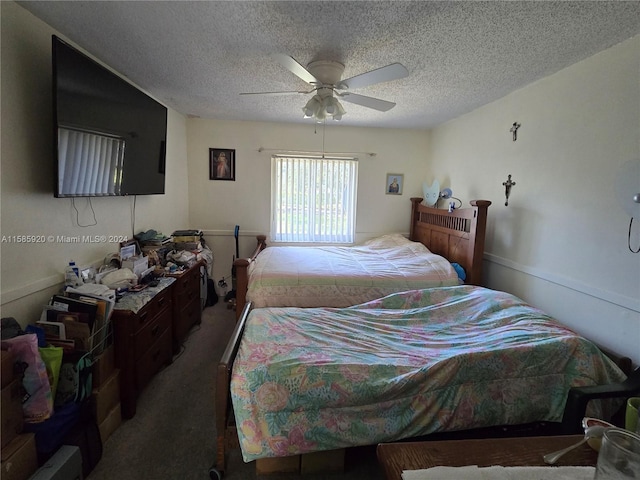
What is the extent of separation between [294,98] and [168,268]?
1.95 metres

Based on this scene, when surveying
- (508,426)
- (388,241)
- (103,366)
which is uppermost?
(388,241)

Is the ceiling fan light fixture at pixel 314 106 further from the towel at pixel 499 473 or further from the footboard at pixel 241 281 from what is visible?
the towel at pixel 499 473

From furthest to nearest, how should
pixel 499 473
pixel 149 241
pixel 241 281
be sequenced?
pixel 149 241 < pixel 241 281 < pixel 499 473

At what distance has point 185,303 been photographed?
2818 millimetres

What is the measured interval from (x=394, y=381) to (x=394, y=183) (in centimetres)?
318

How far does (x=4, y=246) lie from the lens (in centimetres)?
154

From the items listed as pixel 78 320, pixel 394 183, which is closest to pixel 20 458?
pixel 78 320

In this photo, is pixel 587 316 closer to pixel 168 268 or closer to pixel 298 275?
pixel 298 275

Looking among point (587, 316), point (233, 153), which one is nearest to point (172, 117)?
point (233, 153)

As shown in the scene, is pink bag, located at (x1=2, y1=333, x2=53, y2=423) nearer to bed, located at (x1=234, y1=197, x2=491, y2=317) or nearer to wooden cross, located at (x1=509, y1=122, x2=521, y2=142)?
bed, located at (x1=234, y1=197, x2=491, y2=317)

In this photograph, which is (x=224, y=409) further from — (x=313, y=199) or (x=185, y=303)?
(x=313, y=199)

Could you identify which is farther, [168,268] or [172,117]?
[172,117]

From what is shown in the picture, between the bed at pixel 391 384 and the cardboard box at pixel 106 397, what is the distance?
77cm

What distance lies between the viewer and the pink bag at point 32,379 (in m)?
1.32
